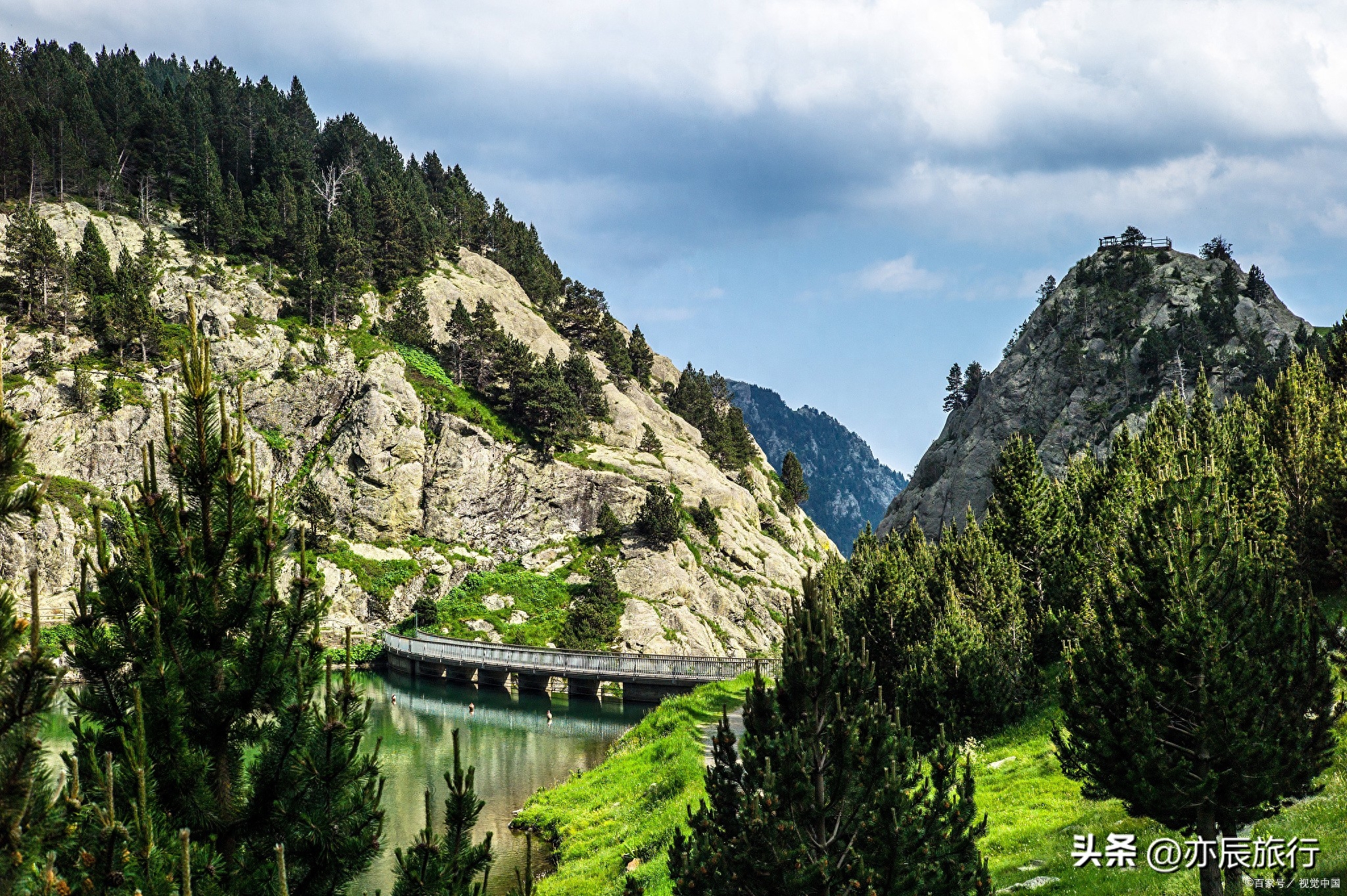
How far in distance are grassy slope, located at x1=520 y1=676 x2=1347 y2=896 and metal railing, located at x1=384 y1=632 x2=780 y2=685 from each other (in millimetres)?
22628

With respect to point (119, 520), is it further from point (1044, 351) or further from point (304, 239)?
point (1044, 351)

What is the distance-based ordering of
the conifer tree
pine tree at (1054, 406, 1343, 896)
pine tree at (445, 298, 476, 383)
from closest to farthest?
pine tree at (1054, 406, 1343, 896), pine tree at (445, 298, 476, 383), the conifer tree

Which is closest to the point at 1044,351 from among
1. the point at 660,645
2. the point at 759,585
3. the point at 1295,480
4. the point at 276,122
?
the point at 759,585

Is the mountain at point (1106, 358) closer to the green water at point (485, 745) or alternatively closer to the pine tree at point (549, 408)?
the pine tree at point (549, 408)

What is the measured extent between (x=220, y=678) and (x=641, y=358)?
139893mm

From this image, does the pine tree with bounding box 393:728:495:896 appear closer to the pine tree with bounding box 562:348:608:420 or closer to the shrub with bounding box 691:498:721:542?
the shrub with bounding box 691:498:721:542

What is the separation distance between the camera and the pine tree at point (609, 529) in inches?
3969

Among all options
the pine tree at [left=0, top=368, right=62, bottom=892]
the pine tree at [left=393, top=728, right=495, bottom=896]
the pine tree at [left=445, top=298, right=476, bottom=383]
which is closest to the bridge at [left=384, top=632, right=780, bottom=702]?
the pine tree at [left=445, top=298, right=476, bottom=383]

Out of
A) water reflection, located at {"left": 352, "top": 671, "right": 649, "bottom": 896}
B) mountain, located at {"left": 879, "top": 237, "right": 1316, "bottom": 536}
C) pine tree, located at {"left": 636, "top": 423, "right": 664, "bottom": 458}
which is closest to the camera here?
water reflection, located at {"left": 352, "top": 671, "right": 649, "bottom": 896}

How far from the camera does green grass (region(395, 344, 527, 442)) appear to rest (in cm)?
11031

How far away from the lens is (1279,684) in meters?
15.7

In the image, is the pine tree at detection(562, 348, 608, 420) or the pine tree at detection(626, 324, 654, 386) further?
the pine tree at detection(626, 324, 654, 386)

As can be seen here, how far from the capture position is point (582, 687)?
76438mm

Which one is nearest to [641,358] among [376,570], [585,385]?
[585,385]
